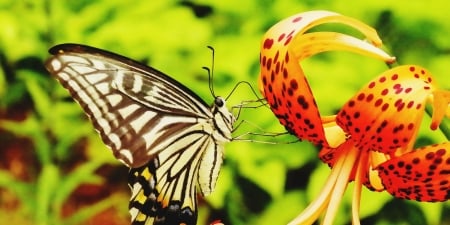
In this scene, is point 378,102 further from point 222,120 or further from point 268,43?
point 222,120

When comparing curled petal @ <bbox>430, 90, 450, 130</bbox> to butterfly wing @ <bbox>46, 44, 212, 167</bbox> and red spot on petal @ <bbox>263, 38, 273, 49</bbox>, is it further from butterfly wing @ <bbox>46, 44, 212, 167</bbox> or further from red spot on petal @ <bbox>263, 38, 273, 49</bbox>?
butterfly wing @ <bbox>46, 44, 212, 167</bbox>

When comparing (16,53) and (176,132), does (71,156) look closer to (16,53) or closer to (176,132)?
(16,53)

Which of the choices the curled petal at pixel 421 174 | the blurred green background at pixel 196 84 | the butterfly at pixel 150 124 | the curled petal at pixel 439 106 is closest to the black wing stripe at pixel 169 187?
the butterfly at pixel 150 124

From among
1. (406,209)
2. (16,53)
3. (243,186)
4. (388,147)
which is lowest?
(406,209)

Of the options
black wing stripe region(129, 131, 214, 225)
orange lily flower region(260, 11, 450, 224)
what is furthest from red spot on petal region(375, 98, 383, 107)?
black wing stripe region(129, 131, 214, 225)

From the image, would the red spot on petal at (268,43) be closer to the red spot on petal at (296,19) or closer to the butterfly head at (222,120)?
the red spot on petal at (296,19)

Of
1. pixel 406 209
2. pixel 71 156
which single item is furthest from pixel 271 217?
pixel 71 156

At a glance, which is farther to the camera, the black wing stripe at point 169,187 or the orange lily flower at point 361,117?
the black wing stripe at point 169,187

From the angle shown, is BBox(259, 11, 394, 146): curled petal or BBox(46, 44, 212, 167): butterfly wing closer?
BBox(259, 11, 394, 146): curled petal
